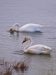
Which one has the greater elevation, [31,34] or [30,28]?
[30,28]

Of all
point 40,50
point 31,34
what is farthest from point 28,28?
point 40,50

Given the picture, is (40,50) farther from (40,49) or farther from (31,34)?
(31,34)

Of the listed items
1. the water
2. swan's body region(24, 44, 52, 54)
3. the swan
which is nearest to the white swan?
swan's body region(24, 44, 52, 54)

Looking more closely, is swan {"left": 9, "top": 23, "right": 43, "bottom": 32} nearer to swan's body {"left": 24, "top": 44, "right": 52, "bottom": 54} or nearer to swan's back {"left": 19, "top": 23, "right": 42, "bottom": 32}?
swan's back {"left": 19, "top": 23, "right": 42, "bottom": 32}

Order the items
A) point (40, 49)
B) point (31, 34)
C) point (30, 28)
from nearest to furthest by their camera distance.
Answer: point (40, 49)
point (31, 34)
point (30, 28)

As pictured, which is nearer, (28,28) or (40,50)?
(40,50)

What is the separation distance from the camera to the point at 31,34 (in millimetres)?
15805

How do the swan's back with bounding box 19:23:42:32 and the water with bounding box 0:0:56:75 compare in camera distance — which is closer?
the water with bounding box 0:0:56:75

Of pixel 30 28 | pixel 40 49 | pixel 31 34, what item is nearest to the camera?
pixel 40 49

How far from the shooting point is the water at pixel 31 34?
10834 mm

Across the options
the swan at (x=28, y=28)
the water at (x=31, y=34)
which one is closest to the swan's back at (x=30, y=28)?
the swan at (x=28, y=28)

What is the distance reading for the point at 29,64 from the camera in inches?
412

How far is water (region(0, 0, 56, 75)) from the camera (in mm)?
10834

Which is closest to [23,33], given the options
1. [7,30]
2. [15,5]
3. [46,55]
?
[7,30]
